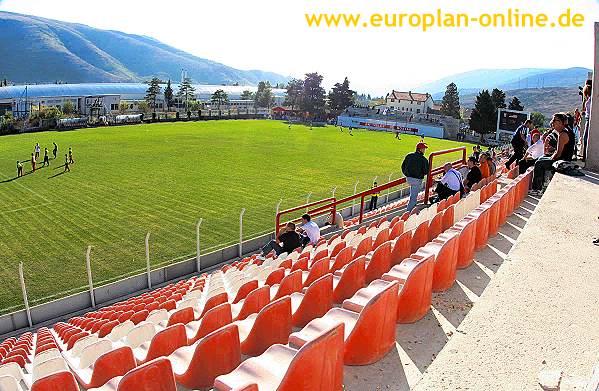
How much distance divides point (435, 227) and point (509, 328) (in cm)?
273

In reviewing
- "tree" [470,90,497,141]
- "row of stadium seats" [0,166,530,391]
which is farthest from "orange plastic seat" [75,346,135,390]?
"tree" [470,90,497,141]

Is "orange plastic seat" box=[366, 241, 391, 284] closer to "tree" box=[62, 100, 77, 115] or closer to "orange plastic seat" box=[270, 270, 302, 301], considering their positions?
"orange plastic seat" box=[270, 270, 302, 301]

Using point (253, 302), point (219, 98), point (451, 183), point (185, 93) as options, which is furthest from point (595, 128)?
point (219, 98)

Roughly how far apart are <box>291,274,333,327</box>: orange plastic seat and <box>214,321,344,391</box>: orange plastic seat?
3.79 ft

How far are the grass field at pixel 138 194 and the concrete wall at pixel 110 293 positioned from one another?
0.28m

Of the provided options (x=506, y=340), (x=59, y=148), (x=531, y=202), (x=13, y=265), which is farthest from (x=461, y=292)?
(x=59, y=148)

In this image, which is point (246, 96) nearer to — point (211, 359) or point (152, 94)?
point (152, 94)

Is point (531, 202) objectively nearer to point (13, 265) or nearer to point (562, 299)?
point (562, 299)

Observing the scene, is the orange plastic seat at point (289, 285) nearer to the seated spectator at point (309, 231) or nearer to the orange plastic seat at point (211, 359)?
the orange plastic seat at point (211, 359)

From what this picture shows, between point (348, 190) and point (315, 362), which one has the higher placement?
point (315, 362)

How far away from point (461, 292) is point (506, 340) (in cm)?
153

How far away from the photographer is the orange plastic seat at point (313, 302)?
387 centimetres

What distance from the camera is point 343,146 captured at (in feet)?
164

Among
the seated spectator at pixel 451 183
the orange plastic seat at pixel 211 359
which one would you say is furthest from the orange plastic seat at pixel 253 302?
the seated spectator at pixel 451 183
